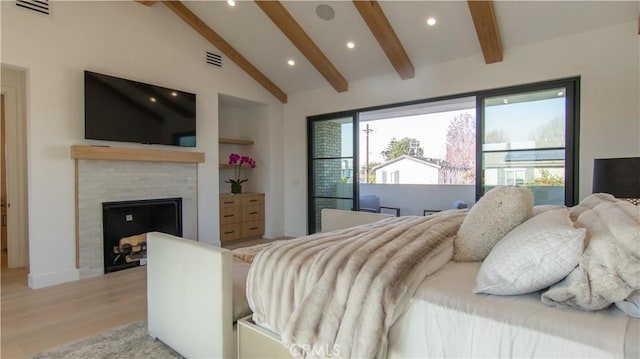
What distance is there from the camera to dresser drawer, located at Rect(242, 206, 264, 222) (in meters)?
5.90

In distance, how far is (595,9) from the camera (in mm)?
3270

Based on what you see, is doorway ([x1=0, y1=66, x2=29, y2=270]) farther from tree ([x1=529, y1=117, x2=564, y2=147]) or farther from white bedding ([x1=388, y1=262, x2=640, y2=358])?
tree ([x1=529, y1=117, x2=564, y2=147])

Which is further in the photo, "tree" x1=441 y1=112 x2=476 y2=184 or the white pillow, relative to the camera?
"tree" x1=441 y1=112 x2=476 y2=184

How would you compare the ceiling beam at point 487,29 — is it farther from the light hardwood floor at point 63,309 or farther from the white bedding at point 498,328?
the light hardwood floor at point 63,309

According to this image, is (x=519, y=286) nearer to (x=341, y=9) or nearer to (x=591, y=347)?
(x=591, y=347)

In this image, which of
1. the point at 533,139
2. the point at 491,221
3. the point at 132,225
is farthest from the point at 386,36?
the point at 132,225

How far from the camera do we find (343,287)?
1.33 metres

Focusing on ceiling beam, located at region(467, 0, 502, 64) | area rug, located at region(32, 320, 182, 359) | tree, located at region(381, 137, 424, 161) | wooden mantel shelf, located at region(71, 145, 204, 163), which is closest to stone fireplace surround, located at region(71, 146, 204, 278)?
wooden mantel shelf, located at region(71, 145, 204, 163)

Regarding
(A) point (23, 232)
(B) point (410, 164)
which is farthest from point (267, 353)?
(B) point (410, 164)

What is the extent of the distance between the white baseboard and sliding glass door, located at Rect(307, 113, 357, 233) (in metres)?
3.45

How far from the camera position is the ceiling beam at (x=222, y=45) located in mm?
4664

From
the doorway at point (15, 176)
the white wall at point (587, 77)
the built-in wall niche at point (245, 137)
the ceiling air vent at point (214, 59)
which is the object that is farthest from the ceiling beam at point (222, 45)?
the white wall at point (587, 77)

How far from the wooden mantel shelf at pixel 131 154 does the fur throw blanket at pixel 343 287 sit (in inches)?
124

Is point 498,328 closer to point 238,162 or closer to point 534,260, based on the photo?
point 534,260
